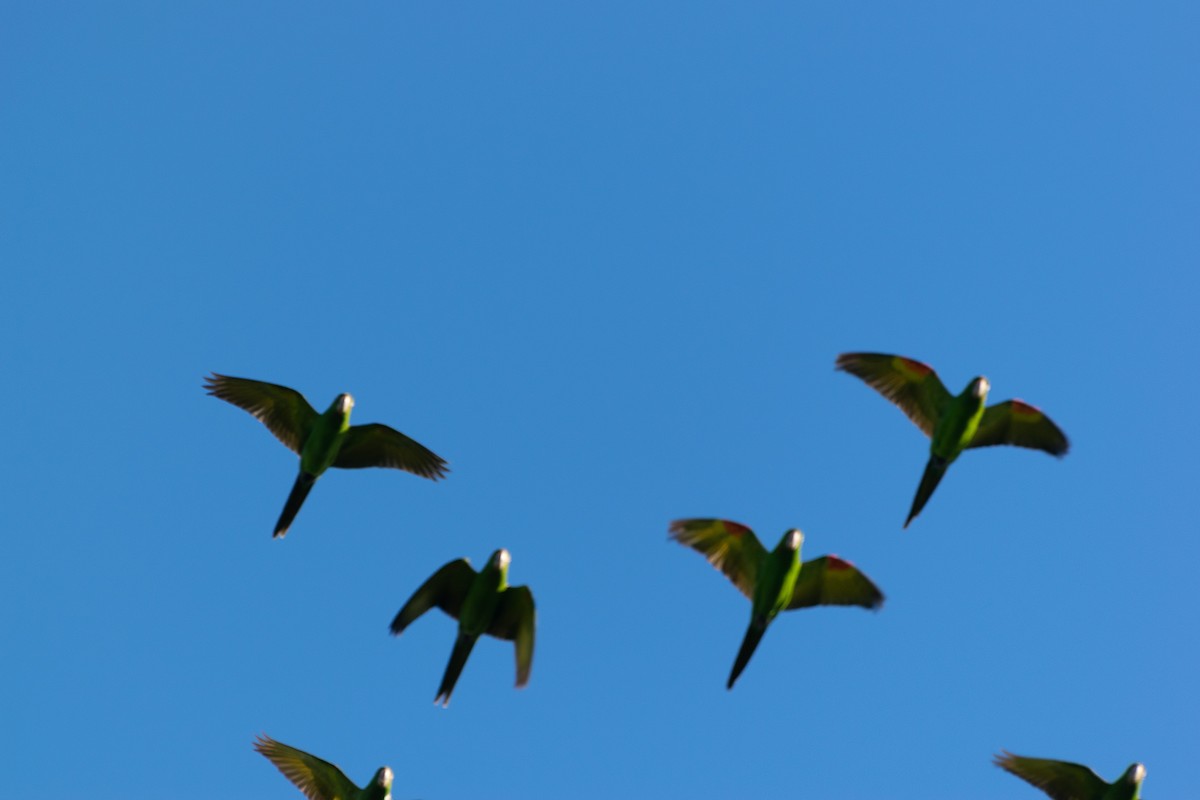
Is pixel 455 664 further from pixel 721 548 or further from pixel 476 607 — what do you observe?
pixel 721 548

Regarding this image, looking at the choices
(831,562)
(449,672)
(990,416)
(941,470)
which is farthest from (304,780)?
(990,416)

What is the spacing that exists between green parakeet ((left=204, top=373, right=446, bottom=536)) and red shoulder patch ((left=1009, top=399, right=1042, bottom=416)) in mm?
9766

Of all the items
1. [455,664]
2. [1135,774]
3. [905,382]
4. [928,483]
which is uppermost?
[905,382]

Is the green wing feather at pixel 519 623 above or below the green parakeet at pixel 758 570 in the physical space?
below

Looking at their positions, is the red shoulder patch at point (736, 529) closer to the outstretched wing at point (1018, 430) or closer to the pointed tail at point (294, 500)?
the outstretched wing at point (1018, 430)

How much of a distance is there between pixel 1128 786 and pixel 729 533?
7152 millimetres

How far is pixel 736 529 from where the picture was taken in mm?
17453

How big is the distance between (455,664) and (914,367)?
29.3 ft

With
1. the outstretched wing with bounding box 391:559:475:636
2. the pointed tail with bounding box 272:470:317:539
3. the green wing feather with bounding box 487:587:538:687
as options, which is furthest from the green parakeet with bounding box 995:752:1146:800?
the pointed tail with bounding box 272:470:317:539

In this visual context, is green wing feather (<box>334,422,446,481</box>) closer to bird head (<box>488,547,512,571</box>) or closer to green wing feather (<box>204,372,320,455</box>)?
green wing feather (<box>204,372,320,455</box>)

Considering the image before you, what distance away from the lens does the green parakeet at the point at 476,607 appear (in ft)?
55.8

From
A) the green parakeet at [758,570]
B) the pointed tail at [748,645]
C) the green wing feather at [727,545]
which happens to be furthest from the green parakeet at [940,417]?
the pointed tail at [748,645]

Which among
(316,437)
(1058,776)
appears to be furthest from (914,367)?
(316,437)

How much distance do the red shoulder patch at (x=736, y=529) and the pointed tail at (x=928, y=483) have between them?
2739 mm
